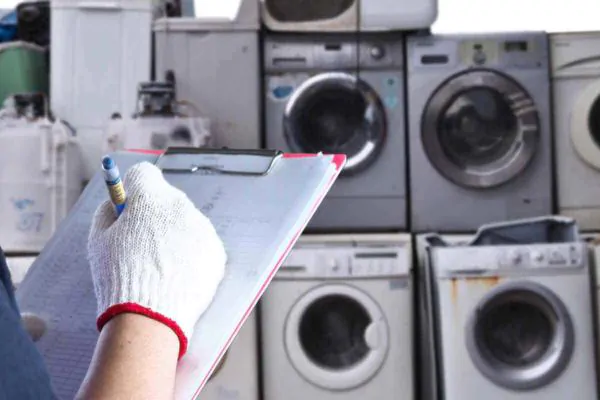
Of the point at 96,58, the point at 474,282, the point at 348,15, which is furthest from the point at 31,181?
the point at 474,282

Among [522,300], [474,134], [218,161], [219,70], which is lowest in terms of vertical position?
[522,300]

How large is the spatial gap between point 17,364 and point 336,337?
82.0 inches

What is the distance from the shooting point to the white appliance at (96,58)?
3064 mm

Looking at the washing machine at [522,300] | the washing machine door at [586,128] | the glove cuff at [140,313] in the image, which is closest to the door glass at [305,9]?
the washing machine door at [586,128]

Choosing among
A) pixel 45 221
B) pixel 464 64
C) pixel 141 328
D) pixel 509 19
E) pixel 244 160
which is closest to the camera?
pixel 141 328

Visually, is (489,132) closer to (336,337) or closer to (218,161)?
(336,337)

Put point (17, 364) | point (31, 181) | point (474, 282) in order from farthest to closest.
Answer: point (31, 181) < point (474, 282) < point (17, 364)

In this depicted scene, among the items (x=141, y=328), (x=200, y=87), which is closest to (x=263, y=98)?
(x=200, y=87)

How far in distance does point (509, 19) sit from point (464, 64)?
0.61m

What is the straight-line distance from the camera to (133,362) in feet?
1.62

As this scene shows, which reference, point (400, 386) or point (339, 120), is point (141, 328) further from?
point (339, 120)

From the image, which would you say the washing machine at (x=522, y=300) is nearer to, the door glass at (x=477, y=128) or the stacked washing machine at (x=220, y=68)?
the door glass at (x=477, y=128)

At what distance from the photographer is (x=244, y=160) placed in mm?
766

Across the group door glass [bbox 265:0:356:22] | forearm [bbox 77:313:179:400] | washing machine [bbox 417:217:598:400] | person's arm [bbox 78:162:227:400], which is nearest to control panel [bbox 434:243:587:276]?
washing machine [bbox 417:217:598:400]
